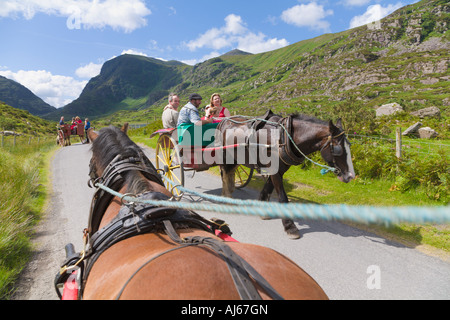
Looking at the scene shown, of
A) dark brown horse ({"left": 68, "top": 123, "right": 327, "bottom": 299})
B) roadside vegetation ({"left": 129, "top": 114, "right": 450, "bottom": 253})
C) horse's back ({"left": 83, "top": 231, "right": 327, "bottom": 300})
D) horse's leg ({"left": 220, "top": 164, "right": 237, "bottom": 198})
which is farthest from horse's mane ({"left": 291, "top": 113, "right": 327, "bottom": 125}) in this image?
horse's back ({"left": 83, "top": 231, "right": 327, "bottom": 300})

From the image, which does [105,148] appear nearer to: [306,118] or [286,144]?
[286,144]

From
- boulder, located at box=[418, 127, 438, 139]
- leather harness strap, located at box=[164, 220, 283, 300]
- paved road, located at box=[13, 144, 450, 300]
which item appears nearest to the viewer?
leather harness strap, located at box=[164, 220, 283, 300]

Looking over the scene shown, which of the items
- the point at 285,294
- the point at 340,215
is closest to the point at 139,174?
the point at 285,294

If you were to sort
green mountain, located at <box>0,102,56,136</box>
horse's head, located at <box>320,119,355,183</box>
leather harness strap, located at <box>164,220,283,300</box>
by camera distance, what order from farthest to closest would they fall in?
green mountain, located at <box>0,102,56,136</box> → horse's head, located at <box>320,119,355,183</box> → leather harness strap, located at <box>164,220,283,300</box>

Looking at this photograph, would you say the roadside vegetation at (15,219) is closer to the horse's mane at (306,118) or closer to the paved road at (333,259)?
the paved road at (333,259)

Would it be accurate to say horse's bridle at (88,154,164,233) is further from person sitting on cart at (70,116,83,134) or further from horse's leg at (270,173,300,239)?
person sitting on cart at (70,116,83,134)

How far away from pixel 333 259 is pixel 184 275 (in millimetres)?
3052

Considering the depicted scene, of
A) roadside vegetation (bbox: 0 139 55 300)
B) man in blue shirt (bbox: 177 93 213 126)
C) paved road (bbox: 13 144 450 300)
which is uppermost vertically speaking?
man in blue shirt (bbox: 177 93 213 126)

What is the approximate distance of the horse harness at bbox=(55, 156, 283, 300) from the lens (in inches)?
46.0

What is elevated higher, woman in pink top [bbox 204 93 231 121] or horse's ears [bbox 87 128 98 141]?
woman in pink top [bbox 204 93 231 121]

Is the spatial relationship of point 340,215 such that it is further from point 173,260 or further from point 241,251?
point 173,260

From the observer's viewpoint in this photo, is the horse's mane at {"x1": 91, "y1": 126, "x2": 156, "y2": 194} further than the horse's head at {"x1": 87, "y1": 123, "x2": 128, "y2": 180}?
No

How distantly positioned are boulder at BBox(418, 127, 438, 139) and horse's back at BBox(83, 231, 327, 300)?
18295 mm
